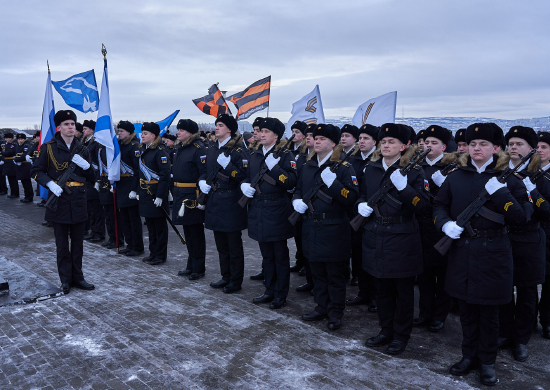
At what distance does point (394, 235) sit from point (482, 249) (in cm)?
81

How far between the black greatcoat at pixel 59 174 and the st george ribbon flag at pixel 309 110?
12.9ft

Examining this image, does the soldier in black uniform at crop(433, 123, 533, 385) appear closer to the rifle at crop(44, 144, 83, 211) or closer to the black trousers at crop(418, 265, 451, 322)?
the black trousers at crop(418, 265, 451, 322)

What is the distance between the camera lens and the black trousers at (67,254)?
20.8 feet

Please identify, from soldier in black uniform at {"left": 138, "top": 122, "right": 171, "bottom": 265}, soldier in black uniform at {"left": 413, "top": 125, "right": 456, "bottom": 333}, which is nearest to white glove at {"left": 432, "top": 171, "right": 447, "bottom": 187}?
soldier in black uniform at {"left": 413, "top": 125, "right": 456, "bottom": 333}

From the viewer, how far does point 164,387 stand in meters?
3.66

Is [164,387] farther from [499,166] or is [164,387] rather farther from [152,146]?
[152,146]

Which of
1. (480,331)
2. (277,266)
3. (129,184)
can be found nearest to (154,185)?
(129,184)

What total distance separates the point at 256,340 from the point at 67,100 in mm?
6721

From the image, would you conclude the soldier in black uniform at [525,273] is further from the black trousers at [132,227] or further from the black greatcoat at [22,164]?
the black greatcoat at [22,164]

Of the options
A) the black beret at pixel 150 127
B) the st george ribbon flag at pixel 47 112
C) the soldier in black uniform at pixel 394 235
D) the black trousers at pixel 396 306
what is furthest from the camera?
the st george ribbon flag at pixel 47 112

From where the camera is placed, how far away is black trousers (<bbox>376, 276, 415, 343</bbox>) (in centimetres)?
437

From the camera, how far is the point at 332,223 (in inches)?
196

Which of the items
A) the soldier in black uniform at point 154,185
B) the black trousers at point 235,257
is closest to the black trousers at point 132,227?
the soldier in black uniform at point 154,185

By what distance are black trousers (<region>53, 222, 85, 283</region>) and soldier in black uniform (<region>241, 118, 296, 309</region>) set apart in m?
2.67
